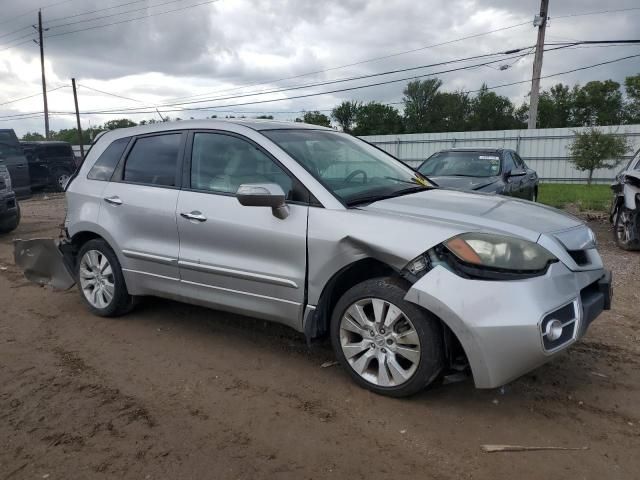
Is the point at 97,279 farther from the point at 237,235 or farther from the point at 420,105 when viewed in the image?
the point at 420,105

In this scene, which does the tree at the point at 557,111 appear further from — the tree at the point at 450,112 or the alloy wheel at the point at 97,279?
the alloy wheel at the point at 97,279

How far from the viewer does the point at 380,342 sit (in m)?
3.25

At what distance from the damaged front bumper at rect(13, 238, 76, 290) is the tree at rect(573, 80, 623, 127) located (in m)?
57.6

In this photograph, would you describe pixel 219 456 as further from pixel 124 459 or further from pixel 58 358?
pixel 58 358

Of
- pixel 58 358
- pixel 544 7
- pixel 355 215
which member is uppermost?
pixel 544 7

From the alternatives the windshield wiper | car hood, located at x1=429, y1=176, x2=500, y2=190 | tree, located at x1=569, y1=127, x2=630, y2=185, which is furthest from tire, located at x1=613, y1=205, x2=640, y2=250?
tree, located at x1=569, y1=127, x2=630, y2=185

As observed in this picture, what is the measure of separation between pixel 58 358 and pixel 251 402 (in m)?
1.74

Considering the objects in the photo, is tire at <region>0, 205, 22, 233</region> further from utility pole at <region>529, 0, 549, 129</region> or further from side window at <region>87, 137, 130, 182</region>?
utility pole at <region>529, 0, 549, 129</region>

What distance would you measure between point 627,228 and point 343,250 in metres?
6.12

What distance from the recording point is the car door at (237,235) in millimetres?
3533

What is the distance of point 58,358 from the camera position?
408cm

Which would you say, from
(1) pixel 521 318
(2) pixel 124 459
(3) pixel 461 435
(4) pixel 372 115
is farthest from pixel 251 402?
(4) pixel 372 115

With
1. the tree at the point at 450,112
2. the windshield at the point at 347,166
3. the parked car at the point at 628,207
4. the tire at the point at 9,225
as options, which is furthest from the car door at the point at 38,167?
the tree at the point at 450,112

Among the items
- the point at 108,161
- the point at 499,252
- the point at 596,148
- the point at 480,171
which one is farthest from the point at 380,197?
the point at 596,148
